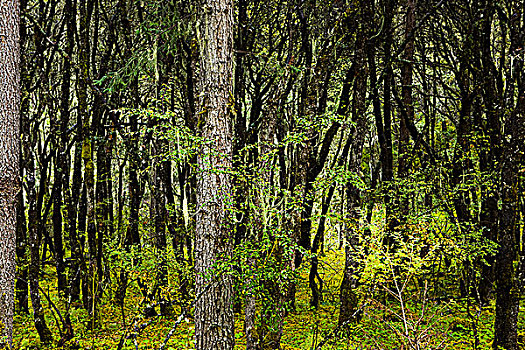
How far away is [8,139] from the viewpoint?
3.73 m

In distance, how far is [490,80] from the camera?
7.94 meters

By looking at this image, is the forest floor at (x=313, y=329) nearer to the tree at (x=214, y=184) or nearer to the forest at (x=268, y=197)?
the forest at (x=268, y=197)

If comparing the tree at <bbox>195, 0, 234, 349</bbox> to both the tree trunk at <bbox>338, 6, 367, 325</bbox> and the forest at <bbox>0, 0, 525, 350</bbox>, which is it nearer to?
the forest at <bbox>0, 0, 525, 350</bbox>

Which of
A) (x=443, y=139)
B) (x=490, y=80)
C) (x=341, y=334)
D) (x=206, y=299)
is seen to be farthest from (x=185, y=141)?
(x=443, y=139)

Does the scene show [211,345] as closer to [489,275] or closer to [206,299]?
[206,299]

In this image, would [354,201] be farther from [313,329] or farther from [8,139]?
[8,139]

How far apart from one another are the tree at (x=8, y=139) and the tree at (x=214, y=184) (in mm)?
2511

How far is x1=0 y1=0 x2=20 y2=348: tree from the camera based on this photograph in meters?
3.62

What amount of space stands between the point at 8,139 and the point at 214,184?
2769mm

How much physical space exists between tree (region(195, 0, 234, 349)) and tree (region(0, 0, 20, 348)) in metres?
2.51

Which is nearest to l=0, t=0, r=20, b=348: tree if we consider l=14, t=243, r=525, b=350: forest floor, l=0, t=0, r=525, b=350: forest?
l=0, t=0, r=525, b=350: forest

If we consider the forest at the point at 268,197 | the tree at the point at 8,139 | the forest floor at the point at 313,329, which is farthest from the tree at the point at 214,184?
the tree at the point at 8,139

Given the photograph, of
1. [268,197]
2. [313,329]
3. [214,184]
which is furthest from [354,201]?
[214,184]

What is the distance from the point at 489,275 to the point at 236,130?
21.4 feet
